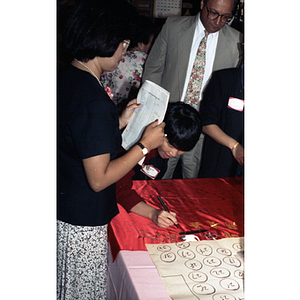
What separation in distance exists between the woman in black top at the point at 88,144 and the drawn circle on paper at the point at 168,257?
196 mm

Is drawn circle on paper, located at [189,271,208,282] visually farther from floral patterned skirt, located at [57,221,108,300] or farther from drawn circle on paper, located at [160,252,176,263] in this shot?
floral patterned skirt, located at [57,221,108,300]

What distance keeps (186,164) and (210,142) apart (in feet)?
0.76

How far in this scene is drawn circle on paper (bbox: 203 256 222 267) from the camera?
2.61ft

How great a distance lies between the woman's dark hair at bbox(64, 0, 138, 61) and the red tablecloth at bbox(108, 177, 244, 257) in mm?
532

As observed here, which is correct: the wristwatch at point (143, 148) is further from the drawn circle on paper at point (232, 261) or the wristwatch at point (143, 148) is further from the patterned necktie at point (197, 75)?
the patterned necktie at point (197, 75)

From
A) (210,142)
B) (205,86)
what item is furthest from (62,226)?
(205,86)

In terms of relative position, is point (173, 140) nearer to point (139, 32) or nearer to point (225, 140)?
point (225, 140)

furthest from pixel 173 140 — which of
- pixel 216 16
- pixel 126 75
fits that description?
pixel 126 75

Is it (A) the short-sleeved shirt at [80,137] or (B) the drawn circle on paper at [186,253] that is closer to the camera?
(A) the short-sleeved shirt at [80,137]

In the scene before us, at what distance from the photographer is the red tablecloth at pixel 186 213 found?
0.91 meters

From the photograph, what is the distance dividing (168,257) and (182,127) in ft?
1.96

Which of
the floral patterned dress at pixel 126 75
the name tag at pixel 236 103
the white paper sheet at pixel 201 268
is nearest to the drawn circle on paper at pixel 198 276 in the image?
the white paper sheet at pixel 201 268
